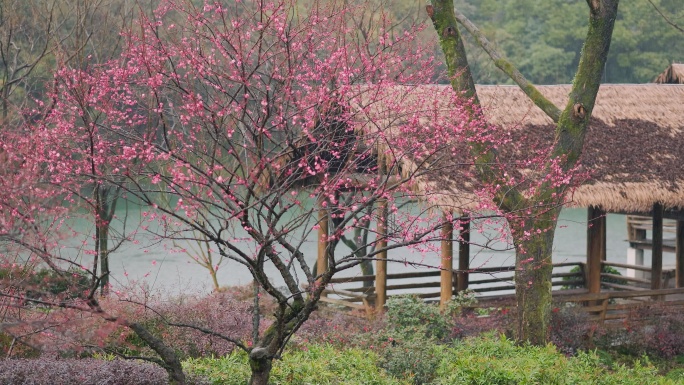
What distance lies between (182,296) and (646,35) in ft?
114

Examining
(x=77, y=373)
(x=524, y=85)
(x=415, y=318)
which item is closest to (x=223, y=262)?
(x=415, y=318)

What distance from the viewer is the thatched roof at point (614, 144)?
13250 millimetres

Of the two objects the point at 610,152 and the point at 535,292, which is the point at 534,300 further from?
the point at 610,152

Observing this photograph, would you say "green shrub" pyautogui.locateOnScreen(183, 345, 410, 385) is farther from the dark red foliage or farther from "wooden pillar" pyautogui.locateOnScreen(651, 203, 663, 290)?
"wooden pillar" pyautogui.locateOnScreen(651, 203, 663, 290)

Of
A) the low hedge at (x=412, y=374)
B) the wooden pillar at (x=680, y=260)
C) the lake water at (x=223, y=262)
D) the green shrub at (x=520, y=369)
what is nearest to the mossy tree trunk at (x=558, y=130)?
the green shrub at (x=520, y=369)

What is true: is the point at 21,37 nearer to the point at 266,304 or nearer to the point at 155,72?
the point at 266,304

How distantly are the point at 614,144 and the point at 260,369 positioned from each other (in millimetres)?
9534

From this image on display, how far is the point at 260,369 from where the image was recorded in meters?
6.84

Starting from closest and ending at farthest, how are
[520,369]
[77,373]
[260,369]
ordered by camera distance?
[260,369]
[77,373]
[520,369]

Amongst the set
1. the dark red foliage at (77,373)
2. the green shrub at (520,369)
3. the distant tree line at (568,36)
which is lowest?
the green shrub at (520,369)

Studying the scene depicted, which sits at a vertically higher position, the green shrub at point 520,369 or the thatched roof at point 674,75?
the thatched roof at point 674,75

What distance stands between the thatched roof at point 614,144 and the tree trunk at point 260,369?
5.58 metres

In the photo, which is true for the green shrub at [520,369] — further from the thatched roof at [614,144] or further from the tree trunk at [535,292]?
the thatched roof at [614,144]

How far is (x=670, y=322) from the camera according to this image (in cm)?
1288
